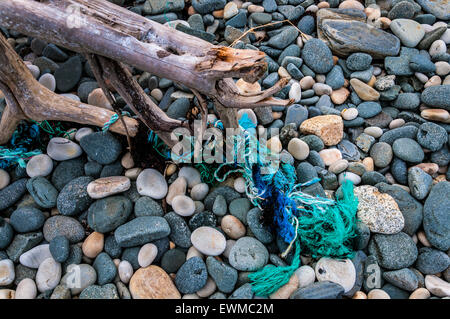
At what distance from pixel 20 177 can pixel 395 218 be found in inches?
129

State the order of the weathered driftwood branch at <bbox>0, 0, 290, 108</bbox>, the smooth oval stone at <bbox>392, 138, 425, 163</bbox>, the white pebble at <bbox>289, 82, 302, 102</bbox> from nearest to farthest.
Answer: the weathered driftwood branch at <bbox>0, 0, 290, 108</bbox> → the smooth oval stone at <bbox>392, 138, 425, 163</bbox> → the white pebble at <bbox>289, 82, 302, 102</bbox>

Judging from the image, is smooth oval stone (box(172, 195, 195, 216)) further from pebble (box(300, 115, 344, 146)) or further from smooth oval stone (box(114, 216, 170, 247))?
pebble (box(300, 115, 344, 146))

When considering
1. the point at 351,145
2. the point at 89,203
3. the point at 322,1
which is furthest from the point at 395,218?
the point at 322,1

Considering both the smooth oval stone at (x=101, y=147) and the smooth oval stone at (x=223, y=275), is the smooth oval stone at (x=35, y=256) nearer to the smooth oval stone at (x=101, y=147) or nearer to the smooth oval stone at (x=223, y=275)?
the smooth oval stone at (x=101, y=147)

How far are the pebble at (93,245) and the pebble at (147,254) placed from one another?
351 mm

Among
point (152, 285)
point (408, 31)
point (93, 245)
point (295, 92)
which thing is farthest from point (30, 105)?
point (408, 31)

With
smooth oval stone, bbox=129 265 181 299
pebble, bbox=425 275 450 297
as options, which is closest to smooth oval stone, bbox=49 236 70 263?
Result: smooth oval stone, bbox=129 265 181 299

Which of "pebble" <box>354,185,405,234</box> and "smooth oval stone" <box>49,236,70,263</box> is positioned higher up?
"pebble" <box>354,185,405,234</box>

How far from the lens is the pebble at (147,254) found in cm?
258

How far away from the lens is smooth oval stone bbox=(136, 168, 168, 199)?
2867mm

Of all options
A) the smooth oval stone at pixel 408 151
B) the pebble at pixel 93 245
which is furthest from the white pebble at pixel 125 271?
the smooth oval stone at pixel 408 151

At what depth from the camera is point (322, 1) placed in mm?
4129

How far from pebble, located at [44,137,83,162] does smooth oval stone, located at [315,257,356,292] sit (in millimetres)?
2326

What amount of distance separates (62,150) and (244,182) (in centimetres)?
168
